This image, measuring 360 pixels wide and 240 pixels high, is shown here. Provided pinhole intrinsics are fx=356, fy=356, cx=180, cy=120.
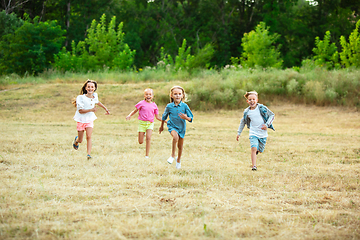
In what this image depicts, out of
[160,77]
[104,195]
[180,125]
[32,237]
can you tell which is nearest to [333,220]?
[104,195]

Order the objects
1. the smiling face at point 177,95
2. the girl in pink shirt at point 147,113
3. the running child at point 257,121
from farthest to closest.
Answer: the girl in pink shirt at point 147,113
the running child at point 257,121
the smiling face at point 177,95

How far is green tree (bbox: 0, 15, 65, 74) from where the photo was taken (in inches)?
1261

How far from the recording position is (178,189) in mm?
5645

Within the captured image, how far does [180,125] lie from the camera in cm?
774

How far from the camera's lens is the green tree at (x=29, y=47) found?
105ft

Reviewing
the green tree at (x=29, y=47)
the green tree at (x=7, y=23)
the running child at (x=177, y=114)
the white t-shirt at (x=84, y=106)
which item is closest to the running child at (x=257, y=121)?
the running child at (x=177, y=114)

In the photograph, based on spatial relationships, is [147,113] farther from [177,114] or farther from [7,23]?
[7,23]

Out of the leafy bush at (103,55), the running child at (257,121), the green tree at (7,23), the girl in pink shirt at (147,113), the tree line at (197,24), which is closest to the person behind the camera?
the running child at (257,121)

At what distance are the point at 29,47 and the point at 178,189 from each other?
101 feet

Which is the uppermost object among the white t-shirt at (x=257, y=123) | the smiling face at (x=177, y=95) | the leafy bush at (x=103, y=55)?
the leafy bush at (x=103, y=55)

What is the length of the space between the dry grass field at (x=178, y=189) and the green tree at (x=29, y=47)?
71.2 feet

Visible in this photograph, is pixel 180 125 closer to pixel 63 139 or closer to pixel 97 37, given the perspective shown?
pixel 63 139

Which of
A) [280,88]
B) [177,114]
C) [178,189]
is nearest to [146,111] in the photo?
[177,114]

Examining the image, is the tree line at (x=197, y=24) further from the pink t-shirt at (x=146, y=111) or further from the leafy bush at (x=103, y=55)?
the pink t-shirt at (x=146, y=111)
